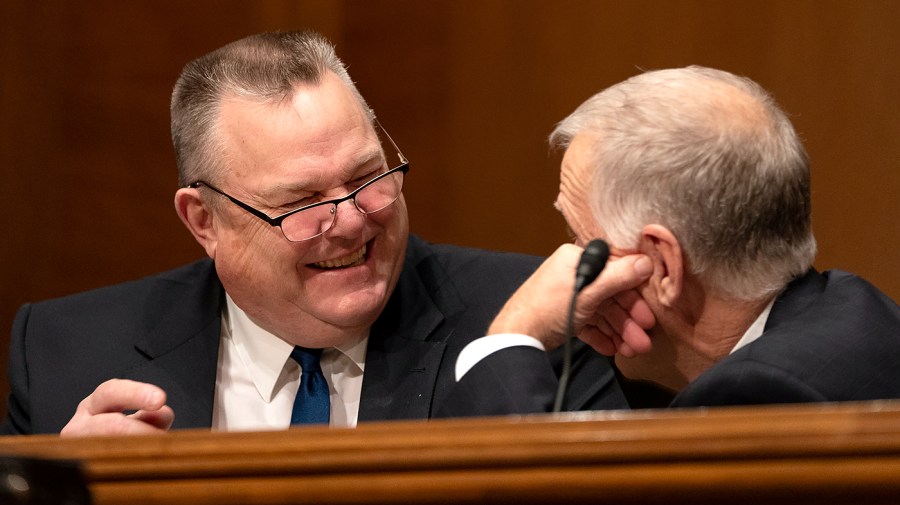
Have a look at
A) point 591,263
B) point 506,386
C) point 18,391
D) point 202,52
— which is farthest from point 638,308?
point 202,52

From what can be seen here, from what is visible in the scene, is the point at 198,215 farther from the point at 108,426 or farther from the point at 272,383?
the point at 108,426

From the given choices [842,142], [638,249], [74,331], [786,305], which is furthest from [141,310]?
[842,142]

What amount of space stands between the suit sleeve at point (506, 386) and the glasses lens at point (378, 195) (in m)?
0.47

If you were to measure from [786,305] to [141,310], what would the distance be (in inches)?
50.7

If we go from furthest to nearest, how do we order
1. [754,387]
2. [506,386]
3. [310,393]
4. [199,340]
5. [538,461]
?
[199,340] → [310,393] → [506,386] → [754,387] → [538,461]

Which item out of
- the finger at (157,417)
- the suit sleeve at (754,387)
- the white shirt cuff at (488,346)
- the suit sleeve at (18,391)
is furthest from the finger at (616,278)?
the suit sleeve at (18,391)

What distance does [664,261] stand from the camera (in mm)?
1800

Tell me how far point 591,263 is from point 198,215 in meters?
0.86

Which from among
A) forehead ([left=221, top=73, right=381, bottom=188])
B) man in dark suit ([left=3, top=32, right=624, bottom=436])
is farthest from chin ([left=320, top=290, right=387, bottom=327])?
forehead ([left=221, top=73, right=381, bottom=188])

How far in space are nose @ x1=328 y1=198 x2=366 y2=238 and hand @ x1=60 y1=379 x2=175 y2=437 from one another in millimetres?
431

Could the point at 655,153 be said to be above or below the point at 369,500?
above

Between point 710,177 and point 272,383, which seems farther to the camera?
point 272,383

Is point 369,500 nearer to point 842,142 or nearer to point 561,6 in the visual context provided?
point 842,142

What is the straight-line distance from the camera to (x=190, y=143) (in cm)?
221
